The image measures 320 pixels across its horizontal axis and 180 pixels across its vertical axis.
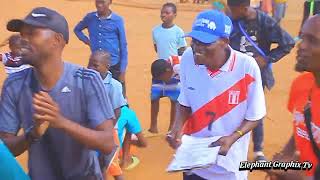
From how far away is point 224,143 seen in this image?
4422 mm

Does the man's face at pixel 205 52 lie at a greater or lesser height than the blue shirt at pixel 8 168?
lesser

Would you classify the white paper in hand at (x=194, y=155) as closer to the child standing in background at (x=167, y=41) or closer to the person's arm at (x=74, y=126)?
the person's arm at (x=74, y=126)

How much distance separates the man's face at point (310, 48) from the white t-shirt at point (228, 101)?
0.86 metres

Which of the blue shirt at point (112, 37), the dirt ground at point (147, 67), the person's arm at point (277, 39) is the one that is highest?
the person's arm at point (277, 39)

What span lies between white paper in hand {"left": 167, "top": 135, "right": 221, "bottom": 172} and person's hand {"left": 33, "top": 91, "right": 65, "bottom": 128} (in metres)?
1.18

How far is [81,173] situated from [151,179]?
12.2 feet

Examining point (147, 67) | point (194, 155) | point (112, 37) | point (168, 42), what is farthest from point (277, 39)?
point (147, 67)

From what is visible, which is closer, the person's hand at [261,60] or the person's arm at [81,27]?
the person's hand at [261,60]

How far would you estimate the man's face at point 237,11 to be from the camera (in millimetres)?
7164

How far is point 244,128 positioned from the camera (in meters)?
4.55

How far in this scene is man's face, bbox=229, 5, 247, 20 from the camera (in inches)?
282

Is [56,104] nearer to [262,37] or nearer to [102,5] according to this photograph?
[262,37]

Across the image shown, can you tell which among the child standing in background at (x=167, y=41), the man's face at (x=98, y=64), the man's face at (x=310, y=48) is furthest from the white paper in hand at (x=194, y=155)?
the child standing in background at (x=167, y=41)

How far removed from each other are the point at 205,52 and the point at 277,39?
315 cm
